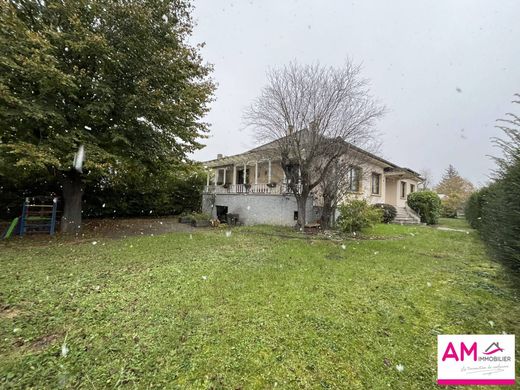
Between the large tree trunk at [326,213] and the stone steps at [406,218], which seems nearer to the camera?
the large tree trunk at [326,213]

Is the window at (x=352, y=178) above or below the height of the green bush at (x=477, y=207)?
above

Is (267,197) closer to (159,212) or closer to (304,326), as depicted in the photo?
(159,212)

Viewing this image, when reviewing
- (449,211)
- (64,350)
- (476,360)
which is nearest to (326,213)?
(476,360)

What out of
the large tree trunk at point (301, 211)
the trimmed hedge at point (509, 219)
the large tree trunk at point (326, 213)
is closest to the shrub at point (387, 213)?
the large tree trunk at point (326, 213)

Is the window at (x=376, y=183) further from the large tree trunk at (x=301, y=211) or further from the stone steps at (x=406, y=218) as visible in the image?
the large tree trunk at (x=301, y=211)

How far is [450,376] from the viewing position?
1998 mm

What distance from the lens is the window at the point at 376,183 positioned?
637 inches

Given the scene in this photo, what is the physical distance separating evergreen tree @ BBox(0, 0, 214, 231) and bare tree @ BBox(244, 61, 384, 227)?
131 inches

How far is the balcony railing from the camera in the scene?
12814 mm

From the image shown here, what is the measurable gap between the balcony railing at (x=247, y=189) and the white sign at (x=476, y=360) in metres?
10.4

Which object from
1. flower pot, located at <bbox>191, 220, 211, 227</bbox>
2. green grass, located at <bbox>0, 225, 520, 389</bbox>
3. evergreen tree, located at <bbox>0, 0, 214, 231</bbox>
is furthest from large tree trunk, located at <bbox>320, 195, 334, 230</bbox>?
evergreen tree, located at <bbox>0, 0, 214, 231</bbox>

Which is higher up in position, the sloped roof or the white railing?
the sloped roof

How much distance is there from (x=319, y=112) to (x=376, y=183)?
967cm

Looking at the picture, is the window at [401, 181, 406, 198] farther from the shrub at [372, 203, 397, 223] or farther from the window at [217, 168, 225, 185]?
the window at [217, 168, 225, 185]
